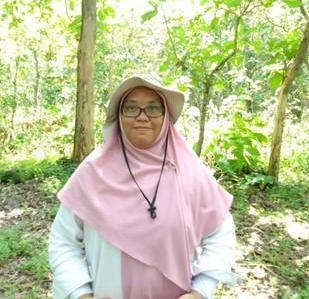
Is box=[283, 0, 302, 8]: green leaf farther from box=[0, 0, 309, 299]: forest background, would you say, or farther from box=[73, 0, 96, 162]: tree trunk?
box=[73, 0, 96, 162]: tree trunk

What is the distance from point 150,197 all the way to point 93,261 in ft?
1.01

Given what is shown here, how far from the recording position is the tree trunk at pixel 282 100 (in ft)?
17.5

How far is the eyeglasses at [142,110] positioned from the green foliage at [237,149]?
471 centimetres

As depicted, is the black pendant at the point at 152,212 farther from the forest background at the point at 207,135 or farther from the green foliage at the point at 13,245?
the green foliage at the point at 13,245

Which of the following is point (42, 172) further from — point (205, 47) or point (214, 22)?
point (214, 22)

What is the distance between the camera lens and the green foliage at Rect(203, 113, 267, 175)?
632 centimetres

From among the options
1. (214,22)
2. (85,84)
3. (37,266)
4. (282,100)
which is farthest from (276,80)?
(37,266)

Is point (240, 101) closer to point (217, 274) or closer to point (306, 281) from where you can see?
point (306, 281)

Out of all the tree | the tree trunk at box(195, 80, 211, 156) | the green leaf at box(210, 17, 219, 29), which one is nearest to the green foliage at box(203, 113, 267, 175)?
the tree trunk at box(195, 80, 211, 156)

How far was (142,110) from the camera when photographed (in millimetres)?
1583

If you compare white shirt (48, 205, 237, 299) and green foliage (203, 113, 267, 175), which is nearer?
white shirt (48, 205, 237, 299)

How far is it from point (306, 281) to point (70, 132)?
229 inches

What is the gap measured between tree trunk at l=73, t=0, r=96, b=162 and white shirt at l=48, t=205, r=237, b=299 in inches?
198

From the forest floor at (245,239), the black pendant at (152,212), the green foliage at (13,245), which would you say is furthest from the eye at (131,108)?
the green foliage at (13,245)
